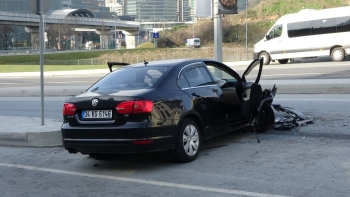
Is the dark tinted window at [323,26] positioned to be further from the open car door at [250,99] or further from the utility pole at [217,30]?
the open car door at [250,99]

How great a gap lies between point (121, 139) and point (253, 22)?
6473cm

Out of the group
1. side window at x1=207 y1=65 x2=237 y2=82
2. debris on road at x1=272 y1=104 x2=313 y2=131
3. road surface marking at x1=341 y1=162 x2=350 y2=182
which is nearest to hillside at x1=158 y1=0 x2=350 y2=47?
debris on road at x1=272 y1=104 x2=313 y2=131

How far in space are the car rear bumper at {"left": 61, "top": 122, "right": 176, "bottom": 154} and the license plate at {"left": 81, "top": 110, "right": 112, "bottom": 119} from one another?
0.53 feet

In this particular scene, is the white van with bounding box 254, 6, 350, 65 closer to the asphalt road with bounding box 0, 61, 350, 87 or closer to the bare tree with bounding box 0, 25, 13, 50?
the asphalt road with bounding box 0, 61, 350, 87

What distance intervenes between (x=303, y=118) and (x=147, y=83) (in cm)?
386

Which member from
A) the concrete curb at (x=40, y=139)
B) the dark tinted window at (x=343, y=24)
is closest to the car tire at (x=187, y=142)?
the concrete curb at (x=40, y=139)

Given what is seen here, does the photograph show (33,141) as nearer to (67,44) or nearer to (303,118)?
(303,118)

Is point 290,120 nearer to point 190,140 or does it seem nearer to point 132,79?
point 190,140

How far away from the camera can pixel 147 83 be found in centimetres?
768

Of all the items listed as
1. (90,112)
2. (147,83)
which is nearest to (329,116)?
(147,83)

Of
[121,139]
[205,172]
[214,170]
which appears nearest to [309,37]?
[214,170]

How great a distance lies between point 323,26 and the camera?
101 feet

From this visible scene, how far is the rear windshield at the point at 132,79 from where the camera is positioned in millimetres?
7713

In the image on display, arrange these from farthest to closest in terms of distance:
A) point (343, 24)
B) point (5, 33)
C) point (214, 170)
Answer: point (5, 33) → point (343, 24) → point (214, 170)
